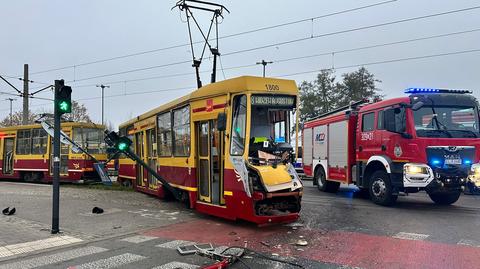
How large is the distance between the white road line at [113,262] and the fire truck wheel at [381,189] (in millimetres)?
7280

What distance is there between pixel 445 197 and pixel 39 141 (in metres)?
18.9

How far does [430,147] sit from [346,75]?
38773 mm

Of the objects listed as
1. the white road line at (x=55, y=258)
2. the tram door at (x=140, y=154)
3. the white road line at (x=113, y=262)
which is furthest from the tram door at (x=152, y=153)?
the white road line at (x=113, y=262)

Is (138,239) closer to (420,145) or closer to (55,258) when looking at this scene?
(55,258)

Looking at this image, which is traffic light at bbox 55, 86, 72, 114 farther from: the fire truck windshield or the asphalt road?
the fire truck windshield

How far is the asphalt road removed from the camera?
263 inches

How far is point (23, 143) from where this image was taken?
2342 centimetres

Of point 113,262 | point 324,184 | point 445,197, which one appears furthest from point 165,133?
point 445,197

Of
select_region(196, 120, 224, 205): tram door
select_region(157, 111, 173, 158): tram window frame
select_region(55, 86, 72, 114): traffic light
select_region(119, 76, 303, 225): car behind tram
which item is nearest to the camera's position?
select_region(119, 76, 303, 225): car behind tram

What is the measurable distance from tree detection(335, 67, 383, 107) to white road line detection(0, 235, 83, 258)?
4114 cm

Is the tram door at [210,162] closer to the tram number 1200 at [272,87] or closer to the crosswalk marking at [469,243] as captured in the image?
the tram number 1200 at [272,87]

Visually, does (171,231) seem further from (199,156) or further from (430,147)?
(430,147)

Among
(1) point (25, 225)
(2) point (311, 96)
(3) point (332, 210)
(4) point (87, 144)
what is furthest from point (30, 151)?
(2) point (311, 96)

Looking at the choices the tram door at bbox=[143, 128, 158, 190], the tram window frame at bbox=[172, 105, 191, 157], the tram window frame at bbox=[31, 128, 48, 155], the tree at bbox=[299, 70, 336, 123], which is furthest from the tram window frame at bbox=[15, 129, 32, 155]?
the tree at bbox=[299, 70, 336, 123]
